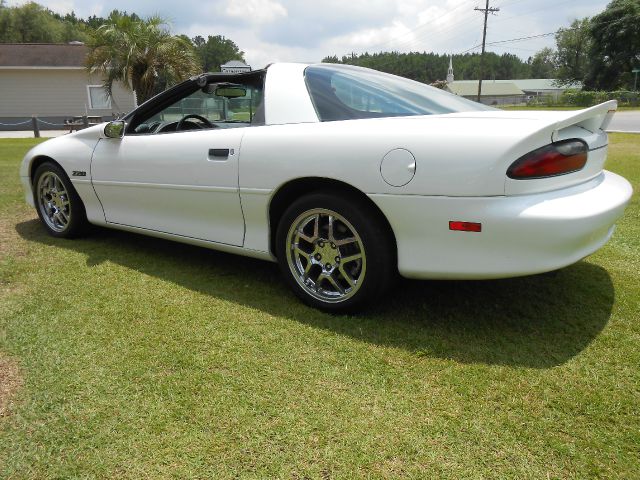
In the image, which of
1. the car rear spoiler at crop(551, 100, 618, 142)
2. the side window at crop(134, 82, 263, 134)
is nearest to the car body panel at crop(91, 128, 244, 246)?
the side window at crop(134, 82, 263, 134)

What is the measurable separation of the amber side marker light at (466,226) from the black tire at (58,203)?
10.6 feet

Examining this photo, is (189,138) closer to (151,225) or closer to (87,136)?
(151,225)

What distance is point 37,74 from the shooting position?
25.2 meters

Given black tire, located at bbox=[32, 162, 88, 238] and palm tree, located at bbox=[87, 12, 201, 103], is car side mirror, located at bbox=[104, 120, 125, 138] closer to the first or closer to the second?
black tire, located at bbox=[32, 162, 88, 238]

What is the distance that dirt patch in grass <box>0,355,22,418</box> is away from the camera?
6.51 ft

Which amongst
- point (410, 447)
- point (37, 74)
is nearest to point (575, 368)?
point (410, 447)

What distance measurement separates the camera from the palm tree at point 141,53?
62.4 feet

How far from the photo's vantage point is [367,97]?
2812 mm

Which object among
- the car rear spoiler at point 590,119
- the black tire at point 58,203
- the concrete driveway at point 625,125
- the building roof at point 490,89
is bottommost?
the concrete driveway at point 625,125

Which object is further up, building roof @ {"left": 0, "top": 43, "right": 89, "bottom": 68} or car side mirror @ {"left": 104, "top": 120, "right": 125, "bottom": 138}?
building roof @ {"left": 0, "top": 43, "right": 89, "bottom": 68}

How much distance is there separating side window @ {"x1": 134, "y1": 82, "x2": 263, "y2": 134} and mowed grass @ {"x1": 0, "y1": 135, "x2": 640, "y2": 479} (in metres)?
1.19

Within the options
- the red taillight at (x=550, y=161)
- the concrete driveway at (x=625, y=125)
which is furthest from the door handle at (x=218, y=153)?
the concrete driveway at (x=625, y=125)

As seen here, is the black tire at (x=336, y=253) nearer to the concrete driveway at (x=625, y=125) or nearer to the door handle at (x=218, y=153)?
the door handle at (x=218, y=153)

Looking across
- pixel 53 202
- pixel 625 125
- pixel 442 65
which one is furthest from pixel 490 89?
pixel 53 202
